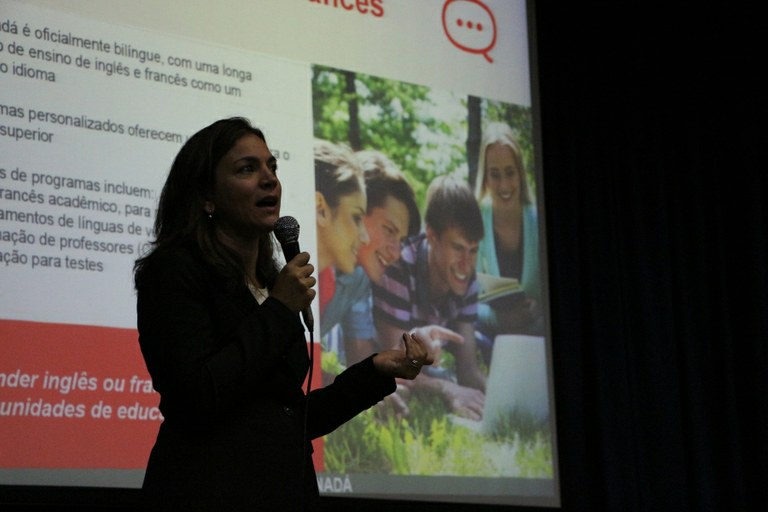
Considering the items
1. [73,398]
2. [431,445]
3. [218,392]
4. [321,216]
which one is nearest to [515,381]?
[431,445]

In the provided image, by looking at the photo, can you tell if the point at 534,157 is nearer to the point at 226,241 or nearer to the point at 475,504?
the point at 475,504

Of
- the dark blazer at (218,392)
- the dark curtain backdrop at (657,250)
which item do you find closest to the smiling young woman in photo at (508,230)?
the dark curtain backdrop at (657,250)

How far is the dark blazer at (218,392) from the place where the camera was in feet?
5.15

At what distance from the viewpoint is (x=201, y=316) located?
163 cm

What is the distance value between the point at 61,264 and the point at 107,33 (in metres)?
0.69

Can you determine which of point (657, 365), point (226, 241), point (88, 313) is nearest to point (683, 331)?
point (657, 365)

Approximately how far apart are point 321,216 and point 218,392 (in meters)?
1.86

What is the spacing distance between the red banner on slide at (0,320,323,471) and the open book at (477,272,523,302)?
1.26 meters

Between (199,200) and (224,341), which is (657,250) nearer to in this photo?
(199,200)

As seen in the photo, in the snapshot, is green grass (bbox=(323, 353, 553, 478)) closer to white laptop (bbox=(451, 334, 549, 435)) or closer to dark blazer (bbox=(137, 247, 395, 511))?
white laptop (bbox=(451, 334, 549, 435))

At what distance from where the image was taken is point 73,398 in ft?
9.27

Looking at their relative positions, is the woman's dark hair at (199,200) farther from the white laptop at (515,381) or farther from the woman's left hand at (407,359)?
the white laptop at (515,381)

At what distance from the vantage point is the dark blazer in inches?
61.8

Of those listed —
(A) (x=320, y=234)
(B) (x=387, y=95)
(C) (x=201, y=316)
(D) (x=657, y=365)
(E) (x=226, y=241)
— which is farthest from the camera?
(D) (x=657, y=365)
